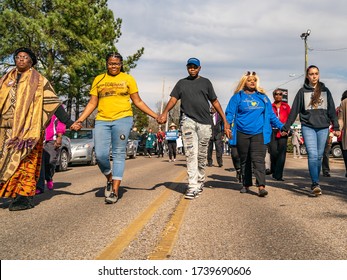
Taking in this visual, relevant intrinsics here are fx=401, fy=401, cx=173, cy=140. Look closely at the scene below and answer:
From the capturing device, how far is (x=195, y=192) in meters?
6.22

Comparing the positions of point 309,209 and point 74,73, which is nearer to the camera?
point 309,209

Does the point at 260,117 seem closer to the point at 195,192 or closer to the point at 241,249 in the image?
the point at 195,192

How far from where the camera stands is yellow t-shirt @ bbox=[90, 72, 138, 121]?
5812 millimetres

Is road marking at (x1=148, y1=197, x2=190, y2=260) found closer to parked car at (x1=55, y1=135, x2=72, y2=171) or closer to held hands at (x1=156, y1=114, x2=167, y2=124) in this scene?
held hands at (x1=156, y1=114, x2=167, y2=124)

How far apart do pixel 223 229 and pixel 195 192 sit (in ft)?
7.05

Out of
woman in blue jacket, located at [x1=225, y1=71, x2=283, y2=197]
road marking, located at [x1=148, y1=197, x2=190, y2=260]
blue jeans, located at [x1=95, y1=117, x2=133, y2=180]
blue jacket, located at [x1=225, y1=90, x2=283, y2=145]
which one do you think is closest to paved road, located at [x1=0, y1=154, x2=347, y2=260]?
road marking, located at [x1=148, y1=197, x2=190, y2=260]

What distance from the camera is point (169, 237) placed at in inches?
147

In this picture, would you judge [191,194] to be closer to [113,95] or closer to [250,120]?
[250,120]

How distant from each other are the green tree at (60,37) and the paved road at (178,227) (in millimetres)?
20312

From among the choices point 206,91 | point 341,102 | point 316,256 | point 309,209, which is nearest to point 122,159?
point 206,91

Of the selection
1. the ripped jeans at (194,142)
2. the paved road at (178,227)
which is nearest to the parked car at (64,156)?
the paved road at (178,227)

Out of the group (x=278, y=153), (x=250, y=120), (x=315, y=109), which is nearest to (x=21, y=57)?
(x=250, y=120)

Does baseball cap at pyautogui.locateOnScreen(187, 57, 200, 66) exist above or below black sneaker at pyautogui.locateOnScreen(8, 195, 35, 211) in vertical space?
above

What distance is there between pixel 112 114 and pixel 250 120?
235cm
